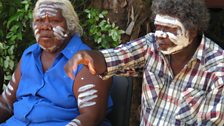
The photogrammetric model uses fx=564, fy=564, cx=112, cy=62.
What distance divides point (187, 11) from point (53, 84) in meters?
1.04

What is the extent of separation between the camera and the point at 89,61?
2891mm

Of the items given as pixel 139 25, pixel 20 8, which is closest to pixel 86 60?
pixel 139 25

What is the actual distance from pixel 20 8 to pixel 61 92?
4.44 ft

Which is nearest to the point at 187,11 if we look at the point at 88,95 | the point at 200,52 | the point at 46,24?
the point at 200,52

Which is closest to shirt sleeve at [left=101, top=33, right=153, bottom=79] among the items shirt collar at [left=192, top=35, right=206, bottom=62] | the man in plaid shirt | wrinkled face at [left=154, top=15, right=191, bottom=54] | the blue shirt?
the man in plaid shirt

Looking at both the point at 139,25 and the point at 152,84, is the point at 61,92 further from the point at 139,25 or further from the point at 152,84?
the point at 139,25

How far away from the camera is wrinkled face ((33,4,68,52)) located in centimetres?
357

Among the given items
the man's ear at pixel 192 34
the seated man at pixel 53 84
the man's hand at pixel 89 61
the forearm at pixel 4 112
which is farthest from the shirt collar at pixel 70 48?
the man's ear at pixel 192 34

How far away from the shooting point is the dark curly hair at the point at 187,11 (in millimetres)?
2871

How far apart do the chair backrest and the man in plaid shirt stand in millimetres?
417

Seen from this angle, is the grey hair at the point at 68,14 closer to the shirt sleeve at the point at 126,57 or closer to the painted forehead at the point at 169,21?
the shirt sleeve at the point at 126,57

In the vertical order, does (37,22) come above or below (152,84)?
above

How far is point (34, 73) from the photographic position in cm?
358

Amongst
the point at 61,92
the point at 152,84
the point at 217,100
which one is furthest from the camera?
the point at 61,92
